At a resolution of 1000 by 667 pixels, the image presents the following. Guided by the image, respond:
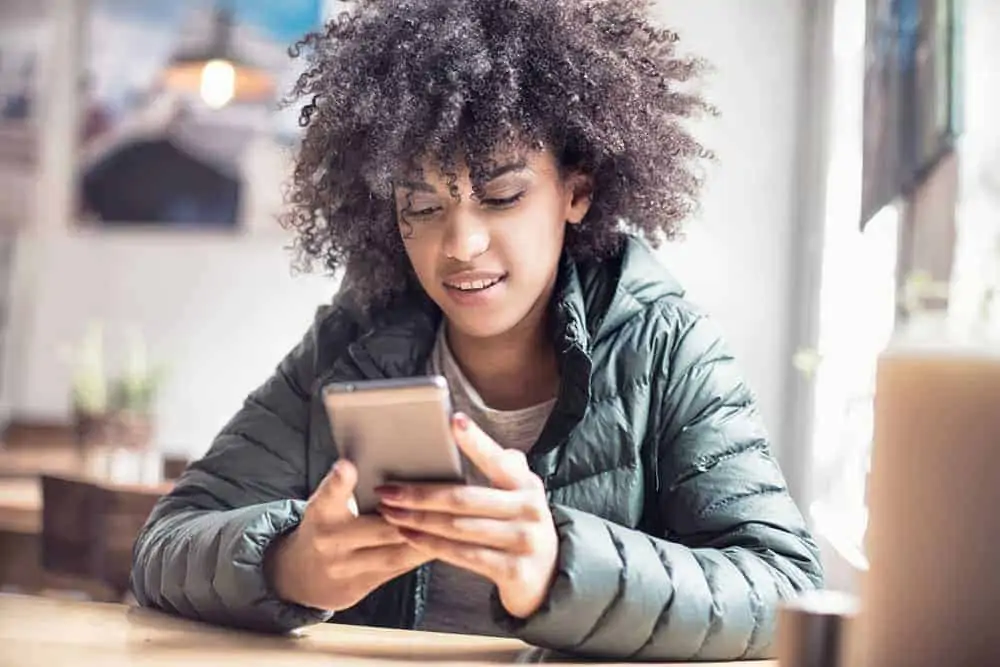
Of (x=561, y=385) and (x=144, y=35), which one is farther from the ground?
(x=144, y=35)

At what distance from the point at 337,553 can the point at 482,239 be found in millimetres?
375

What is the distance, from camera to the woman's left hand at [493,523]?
3.05ft

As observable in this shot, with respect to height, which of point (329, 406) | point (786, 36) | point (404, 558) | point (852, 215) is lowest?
point (404, 558)

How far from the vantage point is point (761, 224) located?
3.13m

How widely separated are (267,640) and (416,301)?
1.73ft

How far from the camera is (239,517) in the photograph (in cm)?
117

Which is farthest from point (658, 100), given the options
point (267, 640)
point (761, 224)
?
point (761, 224)

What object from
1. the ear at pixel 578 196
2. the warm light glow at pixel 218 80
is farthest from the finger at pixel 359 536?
the warm light glow at pixel 218 80

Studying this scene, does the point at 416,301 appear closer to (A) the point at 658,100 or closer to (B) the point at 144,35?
(A) the point at 658,100

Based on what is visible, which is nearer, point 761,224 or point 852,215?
point 852,215

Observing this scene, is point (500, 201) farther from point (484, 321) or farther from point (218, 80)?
point (218, 80)

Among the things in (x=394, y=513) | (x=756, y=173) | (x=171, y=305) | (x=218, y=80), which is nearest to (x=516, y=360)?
(x=394, y=513)

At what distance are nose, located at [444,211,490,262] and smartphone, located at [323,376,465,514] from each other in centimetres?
36

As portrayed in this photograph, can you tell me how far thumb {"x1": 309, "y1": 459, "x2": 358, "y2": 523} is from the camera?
0.96 meters
